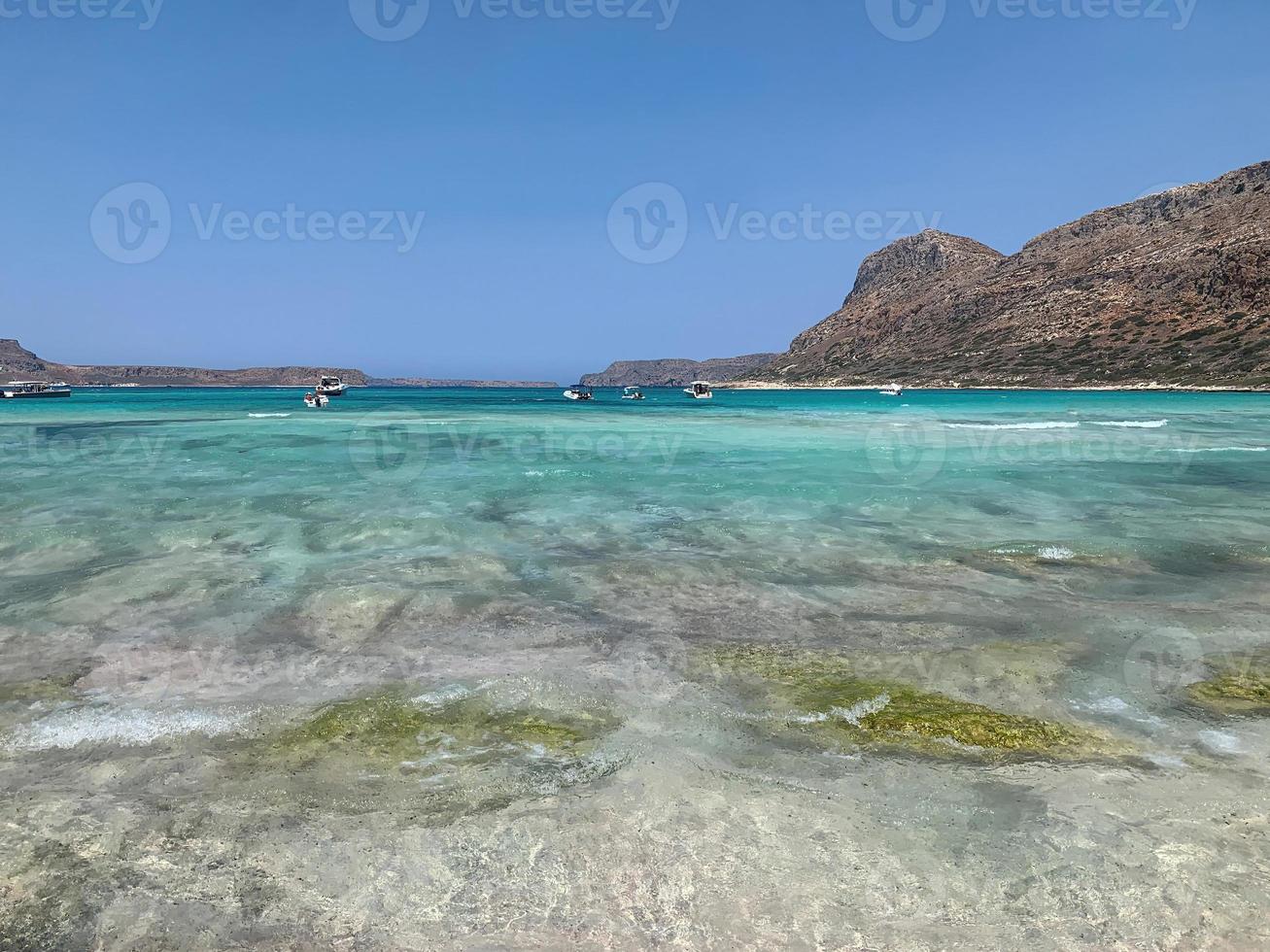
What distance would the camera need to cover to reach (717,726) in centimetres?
620

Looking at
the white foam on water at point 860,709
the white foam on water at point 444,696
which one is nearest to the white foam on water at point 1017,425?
the white foam on water at point 860,709

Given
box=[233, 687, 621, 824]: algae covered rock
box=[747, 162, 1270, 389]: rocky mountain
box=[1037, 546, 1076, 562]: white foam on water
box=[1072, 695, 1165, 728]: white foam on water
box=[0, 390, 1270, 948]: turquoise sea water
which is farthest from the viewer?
box=[747, 162, 1270, 389]: rocky mountain

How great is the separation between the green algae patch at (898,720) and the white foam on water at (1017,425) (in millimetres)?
46647

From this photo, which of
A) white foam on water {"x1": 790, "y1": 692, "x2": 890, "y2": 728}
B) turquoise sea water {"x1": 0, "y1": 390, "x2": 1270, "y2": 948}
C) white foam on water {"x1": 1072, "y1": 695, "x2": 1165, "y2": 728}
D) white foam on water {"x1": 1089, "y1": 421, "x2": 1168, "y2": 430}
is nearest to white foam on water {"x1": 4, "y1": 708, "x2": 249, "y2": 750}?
turquoise sea water {"x1": 0, "y1": 390, "x2": 1270, "y2": 948}

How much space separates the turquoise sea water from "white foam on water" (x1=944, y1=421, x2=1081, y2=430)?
34.3m

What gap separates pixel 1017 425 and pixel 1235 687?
49233 mm

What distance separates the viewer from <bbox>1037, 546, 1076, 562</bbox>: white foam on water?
12.2m

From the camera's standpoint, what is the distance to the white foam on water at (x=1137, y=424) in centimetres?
4579

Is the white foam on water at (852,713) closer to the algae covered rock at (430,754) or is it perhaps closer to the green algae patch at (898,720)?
the green algae patch at (898,720)

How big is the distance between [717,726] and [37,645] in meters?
7.75

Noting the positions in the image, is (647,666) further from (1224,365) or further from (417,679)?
(1224,365)

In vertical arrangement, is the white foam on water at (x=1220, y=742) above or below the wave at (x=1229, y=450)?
below

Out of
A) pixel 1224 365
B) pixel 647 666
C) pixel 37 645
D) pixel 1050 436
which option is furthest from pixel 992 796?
pixel 1224 365

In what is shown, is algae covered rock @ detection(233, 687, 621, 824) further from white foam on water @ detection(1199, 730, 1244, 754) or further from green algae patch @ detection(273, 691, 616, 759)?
white foam on water @ detection(1199, 730, 1244, 754)
